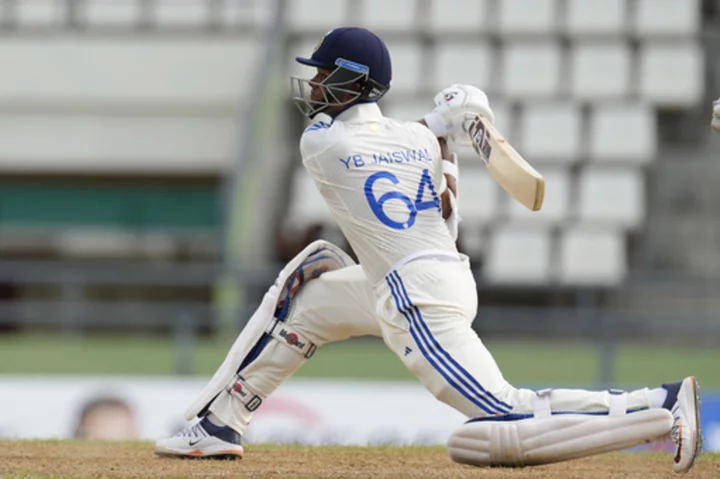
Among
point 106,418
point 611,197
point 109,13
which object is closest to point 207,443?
point 106,418

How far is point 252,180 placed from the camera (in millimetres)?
18812

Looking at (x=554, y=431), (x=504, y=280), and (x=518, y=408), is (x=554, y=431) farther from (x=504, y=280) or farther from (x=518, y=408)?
(x=504, y=280)

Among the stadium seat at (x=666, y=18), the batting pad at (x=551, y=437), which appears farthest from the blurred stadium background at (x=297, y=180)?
the batting pad at (x=551, y=437)

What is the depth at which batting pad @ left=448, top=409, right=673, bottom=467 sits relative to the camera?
5555 mm

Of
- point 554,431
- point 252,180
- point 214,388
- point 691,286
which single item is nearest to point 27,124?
point 252,180

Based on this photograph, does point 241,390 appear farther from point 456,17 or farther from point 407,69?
point 456,17

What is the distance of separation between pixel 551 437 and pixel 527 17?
14.4m

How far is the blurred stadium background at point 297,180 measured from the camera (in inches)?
656

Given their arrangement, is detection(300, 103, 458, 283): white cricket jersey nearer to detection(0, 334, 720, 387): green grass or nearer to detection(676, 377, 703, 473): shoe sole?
detection(676, 377, 703, 473): shoe sole

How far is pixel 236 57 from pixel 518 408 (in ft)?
52.7

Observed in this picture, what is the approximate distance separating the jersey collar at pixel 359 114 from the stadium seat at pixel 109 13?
15653 mm

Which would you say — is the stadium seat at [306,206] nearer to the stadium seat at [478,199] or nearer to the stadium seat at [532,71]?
the stadium seat at [478,199]

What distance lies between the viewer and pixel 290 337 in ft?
21.6

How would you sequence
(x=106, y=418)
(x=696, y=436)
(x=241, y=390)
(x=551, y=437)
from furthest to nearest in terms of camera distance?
(x=106, y=418) → (x=241, y=390) → (x=551, y=437) → (x=696, y=436)
